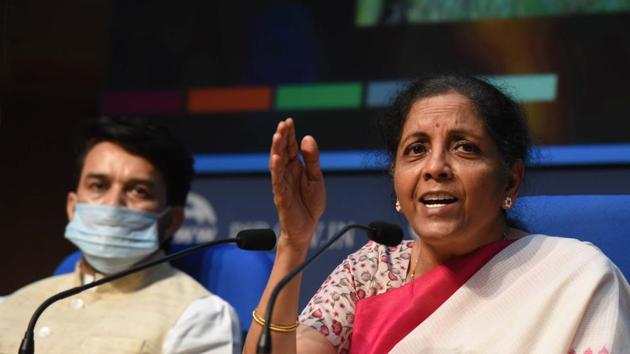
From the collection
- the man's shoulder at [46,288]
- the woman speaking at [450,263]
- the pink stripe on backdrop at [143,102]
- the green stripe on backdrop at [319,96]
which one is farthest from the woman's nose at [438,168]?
the pink stripe on backdrop at [143,102]

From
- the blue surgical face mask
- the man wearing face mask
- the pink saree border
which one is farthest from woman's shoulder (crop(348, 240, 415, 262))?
the blue surgical face mask

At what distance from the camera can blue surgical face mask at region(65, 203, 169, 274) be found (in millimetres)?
3172

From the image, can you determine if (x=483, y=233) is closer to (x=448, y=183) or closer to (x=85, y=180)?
(x=448, y=183)

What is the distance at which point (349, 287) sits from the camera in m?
2.33

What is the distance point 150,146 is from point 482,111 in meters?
1.32

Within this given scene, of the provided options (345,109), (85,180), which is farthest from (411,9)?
(85,180)

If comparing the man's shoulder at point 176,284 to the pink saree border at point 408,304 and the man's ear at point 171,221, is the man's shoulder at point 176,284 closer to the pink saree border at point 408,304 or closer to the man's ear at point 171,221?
the man's ear at point 171,221

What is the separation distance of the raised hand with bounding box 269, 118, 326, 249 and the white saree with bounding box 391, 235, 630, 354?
31 cm

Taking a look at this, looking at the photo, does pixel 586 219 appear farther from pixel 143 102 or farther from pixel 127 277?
pixel 143 102

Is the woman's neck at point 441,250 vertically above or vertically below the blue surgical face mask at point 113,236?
above

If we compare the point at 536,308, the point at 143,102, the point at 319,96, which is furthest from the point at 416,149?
the point at 143,102

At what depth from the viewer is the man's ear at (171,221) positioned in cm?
332

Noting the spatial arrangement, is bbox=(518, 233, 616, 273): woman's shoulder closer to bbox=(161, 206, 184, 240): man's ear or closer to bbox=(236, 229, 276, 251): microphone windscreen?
bbox=(236, 229, 276, 251): microphone windscreen

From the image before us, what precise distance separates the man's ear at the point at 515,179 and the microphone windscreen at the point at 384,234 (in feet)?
1.41
